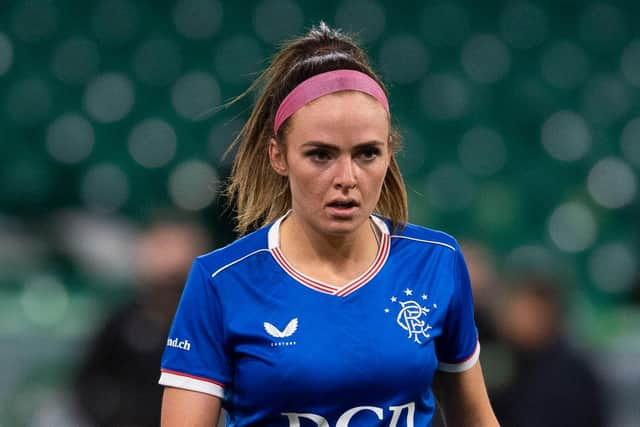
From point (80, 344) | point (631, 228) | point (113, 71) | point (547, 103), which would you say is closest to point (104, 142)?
point (113, 71)

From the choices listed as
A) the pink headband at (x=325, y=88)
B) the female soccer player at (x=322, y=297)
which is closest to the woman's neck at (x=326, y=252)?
the female soccer player at (x=322, y=297)

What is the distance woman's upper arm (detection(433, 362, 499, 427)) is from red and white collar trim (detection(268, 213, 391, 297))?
0.90ft

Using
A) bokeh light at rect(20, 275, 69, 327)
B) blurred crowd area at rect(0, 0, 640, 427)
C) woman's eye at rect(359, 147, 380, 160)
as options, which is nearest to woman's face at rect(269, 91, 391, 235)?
woman's eye at rect(359, 147, 380, 160)

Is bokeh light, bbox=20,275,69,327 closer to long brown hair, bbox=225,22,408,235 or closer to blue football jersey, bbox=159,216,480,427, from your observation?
long brown hair, bbox=225,22,408,235

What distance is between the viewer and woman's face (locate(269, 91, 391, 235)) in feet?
5.72

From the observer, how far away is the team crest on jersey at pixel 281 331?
1.74m

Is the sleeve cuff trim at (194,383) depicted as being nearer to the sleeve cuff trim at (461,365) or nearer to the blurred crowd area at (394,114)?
the sleeve cuff trim at (461,365)

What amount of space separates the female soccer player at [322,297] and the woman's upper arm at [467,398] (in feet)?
0.10

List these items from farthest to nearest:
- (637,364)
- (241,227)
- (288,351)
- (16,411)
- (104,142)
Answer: (104,142), (637,364), (16,411), (241,227), (288,351)

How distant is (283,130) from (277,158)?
0.23ft

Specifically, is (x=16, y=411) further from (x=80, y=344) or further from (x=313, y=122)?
(x=313, y=122)

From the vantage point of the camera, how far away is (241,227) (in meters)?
2.09

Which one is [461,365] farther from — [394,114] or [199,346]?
[394,114]

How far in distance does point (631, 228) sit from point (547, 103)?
2.45 ft
